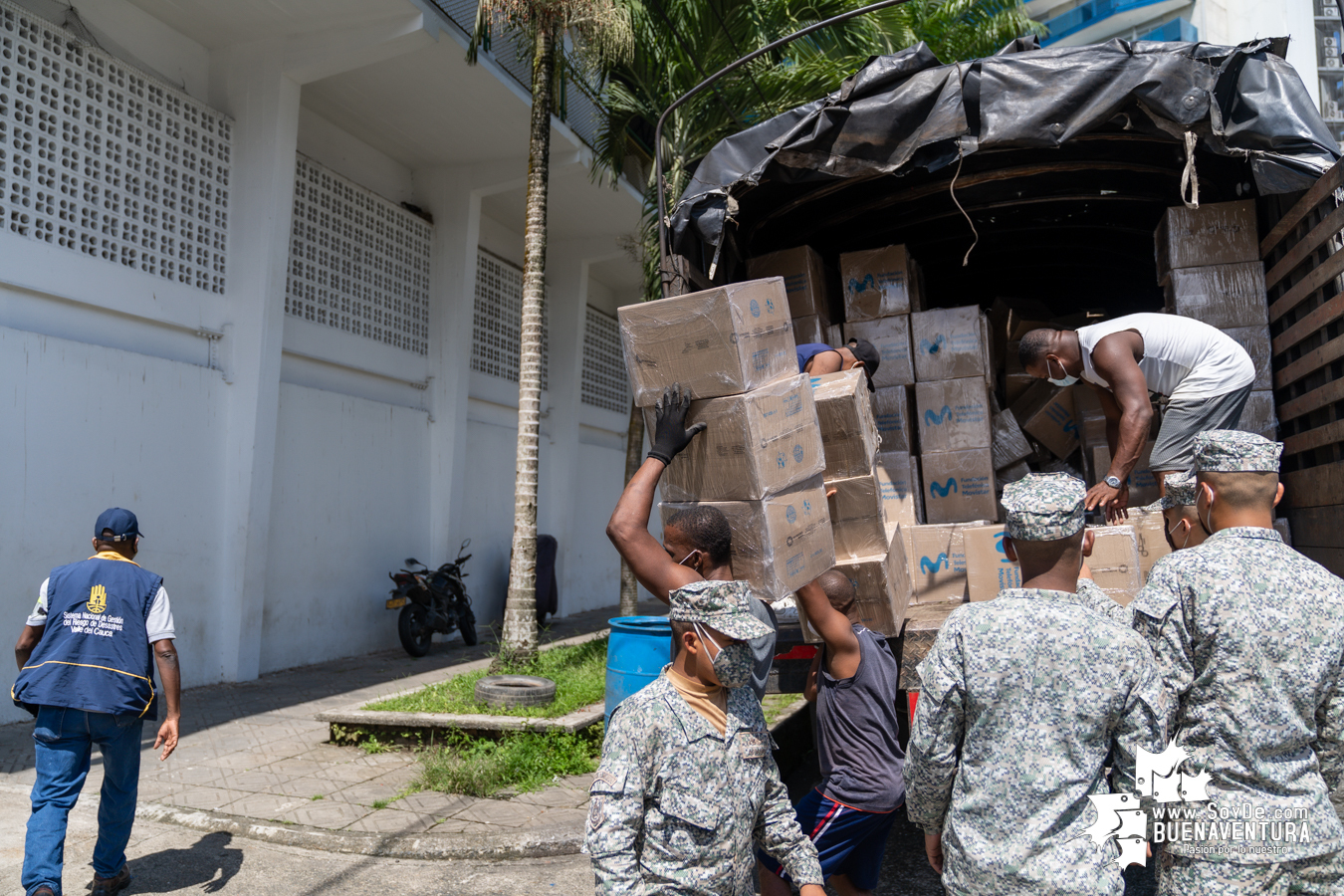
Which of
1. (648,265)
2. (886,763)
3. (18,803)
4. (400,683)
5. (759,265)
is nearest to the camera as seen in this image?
(886,763)

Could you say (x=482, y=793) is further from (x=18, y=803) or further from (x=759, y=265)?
(x=759, y=265)

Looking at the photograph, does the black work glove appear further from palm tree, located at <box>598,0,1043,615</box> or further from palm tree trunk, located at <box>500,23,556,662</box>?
palm tree, located at <box>598,0,1043,615</box>

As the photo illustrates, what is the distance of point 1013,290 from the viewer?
693cm

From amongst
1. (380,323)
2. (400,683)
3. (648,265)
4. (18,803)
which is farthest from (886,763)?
(380,323)

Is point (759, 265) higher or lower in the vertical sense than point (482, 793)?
higher

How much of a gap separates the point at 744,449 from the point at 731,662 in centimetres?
104

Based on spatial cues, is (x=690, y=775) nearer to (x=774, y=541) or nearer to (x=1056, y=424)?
(x=774, y=541)

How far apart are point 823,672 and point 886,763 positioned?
37cm

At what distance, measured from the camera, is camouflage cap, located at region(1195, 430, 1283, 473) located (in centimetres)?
226

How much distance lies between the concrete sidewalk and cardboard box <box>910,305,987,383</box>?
3202mm

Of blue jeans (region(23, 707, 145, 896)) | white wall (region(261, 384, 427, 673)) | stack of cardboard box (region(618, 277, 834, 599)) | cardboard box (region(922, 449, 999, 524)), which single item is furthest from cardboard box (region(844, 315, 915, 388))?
white wall (region(261, 384, 427, 673))

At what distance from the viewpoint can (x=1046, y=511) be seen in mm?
2137

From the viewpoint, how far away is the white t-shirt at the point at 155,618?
387cm

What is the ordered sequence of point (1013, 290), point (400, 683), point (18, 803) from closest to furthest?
point (18, 803) < point (1013, 290) < point (400, 683)
